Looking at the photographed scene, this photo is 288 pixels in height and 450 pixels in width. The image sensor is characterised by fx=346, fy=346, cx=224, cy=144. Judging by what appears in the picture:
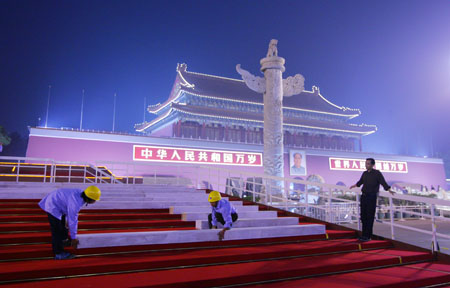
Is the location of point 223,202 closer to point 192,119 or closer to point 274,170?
point 274,170

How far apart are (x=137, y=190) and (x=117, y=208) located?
191 centimetres

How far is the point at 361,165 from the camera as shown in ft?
99.0

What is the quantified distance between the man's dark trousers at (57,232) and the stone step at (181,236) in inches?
11.5

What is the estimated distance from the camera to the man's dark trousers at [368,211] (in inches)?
240

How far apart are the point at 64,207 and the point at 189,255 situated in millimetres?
1685

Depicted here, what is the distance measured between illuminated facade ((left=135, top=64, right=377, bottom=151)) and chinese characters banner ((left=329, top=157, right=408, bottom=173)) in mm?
4157

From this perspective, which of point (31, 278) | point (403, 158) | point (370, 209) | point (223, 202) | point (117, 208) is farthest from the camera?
point (403, 158)

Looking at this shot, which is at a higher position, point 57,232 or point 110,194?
point 110,194

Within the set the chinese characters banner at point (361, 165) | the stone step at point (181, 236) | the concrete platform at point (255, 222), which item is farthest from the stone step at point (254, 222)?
the chinese characters banner at point (361, 165)

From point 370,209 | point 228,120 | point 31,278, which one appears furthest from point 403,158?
point 31,278

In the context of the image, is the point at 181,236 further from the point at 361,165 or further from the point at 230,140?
the point at 361,165

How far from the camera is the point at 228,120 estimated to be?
29.4 m

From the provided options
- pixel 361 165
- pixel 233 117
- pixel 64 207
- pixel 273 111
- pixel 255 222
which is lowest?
pixel 255 222

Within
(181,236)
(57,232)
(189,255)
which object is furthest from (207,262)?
(57,232)
